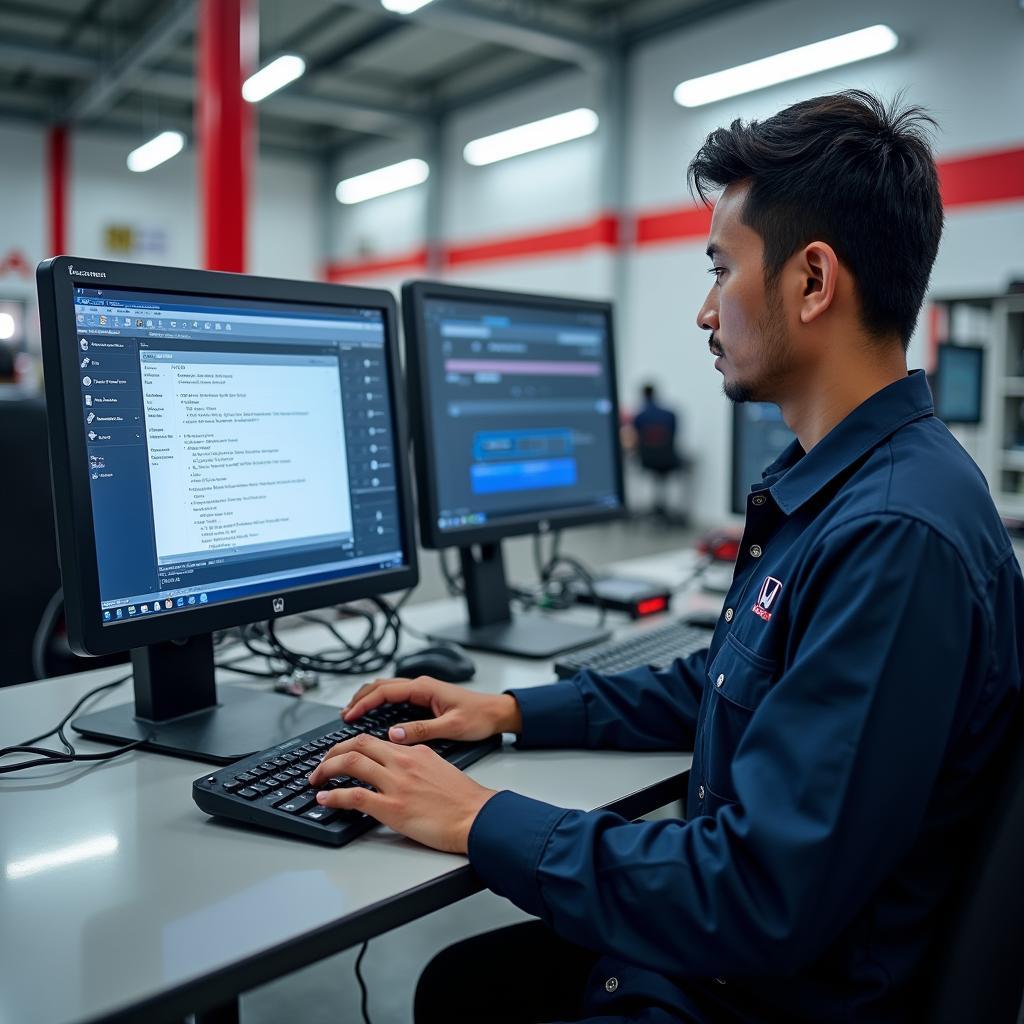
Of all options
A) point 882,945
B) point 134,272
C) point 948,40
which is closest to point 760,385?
point 882,945

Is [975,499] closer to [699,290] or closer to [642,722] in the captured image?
[642,722]

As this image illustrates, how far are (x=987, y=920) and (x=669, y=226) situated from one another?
25.0ft

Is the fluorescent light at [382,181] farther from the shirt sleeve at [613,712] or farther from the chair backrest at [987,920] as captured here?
the chair backrest at [987,920]

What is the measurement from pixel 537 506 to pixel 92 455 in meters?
0.84

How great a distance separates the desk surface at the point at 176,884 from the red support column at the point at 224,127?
4.86 metres

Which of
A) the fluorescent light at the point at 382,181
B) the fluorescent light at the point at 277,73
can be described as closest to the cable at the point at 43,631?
the fluorescent light at the point at 277,73

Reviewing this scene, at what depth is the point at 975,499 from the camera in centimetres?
75

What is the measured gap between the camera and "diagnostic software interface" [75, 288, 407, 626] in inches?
37.1

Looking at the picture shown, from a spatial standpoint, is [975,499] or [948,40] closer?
[975,499]

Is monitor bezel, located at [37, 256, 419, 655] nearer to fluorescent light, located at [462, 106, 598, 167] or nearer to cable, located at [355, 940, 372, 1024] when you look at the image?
cable, located at [355, 940, 372, 1024]

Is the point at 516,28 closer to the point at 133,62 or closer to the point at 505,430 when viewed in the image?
the point at 133,62

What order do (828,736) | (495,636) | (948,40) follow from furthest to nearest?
(948,40) < (495,636) < (828,736)

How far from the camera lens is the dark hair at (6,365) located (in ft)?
16.8

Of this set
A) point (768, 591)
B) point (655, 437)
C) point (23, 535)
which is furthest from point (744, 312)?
point (655, 437)
